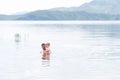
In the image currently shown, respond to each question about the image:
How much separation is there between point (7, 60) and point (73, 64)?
8.91 m

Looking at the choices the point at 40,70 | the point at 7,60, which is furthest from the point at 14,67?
the point at 7,60

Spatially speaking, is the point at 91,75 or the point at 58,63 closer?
the point at 91,75

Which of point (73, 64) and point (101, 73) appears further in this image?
point (73, 64)

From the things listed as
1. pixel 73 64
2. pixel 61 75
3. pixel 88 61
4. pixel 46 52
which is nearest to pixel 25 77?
pixel 61 75

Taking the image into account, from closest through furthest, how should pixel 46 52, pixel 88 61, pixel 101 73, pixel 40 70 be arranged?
1. pixel 101 73
2. pixel 40 70
3. pixel 88 61
4. pixel 46 52

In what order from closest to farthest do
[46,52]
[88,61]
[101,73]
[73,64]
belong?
[101,73], [73,64], [88,61], [46,52]

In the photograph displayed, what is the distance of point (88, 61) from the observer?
161ft

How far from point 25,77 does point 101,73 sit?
6938 millimetres

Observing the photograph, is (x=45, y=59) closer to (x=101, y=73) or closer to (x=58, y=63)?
(x=58, y=63)

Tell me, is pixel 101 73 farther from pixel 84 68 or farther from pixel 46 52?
pixel 46 52

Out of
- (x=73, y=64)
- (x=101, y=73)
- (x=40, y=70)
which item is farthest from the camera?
(x=73, y=64)

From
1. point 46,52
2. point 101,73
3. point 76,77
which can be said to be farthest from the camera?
point 46,52

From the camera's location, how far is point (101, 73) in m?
38.7

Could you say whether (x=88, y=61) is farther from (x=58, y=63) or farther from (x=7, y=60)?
(x=7, y=60)
